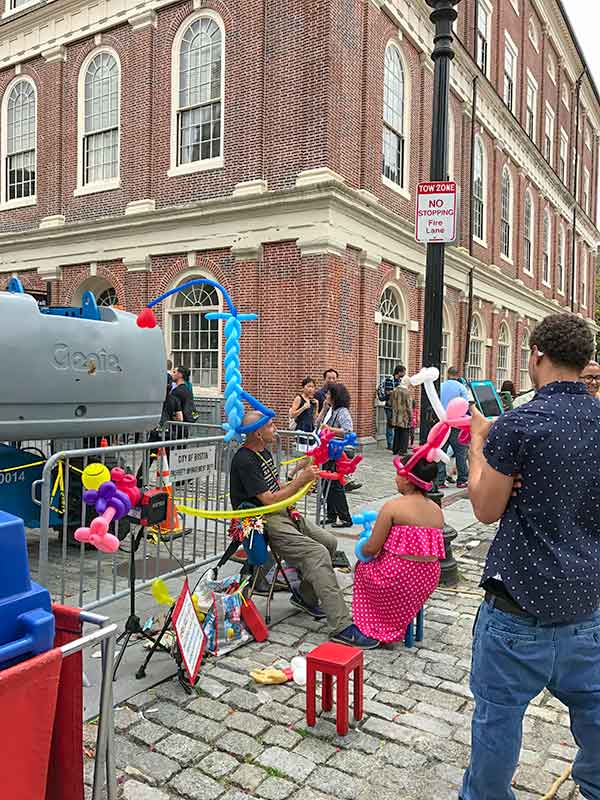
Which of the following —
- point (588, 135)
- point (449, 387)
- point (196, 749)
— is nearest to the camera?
point (196, 749)

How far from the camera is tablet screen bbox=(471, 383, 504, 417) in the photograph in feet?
32.0

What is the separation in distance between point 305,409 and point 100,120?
11.6m

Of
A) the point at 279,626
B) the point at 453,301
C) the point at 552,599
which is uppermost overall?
the point at 453,301

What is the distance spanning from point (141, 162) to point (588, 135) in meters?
30.8

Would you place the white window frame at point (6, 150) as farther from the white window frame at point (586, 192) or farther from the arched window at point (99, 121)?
the white window frame at point (586, 192)

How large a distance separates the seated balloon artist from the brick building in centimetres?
848

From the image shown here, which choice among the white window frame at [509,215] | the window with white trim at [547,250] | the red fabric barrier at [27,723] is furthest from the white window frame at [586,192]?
the red fabric barrier at [27,723]

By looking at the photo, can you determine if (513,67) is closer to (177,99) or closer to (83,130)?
(177,99)

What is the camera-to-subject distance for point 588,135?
37031 millimetres

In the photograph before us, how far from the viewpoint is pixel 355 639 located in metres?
4.39

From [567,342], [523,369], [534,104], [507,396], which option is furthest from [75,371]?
[534,104]

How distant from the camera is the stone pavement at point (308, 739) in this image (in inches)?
114

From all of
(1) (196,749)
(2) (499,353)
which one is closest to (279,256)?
(1) (196,749)

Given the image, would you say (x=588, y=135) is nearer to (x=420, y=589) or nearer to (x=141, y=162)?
(x=141, y=162)
